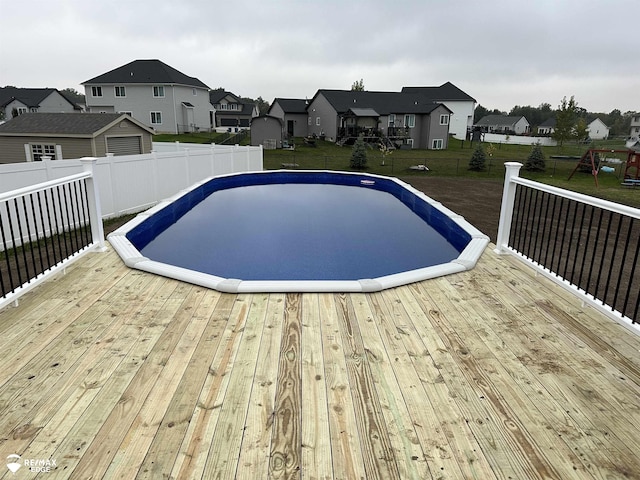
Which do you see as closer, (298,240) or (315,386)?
(315,386)

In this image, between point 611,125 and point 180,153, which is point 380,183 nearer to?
point 180,153

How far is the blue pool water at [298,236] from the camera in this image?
240 inches

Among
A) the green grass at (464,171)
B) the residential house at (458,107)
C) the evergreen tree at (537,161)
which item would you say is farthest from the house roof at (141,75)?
the evergreen tree at (537,161)

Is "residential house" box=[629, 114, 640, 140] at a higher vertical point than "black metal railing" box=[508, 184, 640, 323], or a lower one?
higher

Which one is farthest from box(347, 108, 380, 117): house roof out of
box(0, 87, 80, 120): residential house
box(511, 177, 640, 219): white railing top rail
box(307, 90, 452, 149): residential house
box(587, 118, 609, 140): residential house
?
box(587, 118, 609, 140): residential house

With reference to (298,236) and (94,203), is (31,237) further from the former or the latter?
(298,236)

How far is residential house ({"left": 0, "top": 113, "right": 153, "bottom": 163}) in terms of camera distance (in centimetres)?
1614

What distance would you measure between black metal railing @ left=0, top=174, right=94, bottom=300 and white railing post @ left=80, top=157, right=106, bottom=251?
1.8 inches

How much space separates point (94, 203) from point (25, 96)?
5203 cm

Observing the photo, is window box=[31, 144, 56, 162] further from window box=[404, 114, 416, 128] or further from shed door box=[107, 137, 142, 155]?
window box=[404, 114, 416, 128]

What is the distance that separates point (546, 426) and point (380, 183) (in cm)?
1168

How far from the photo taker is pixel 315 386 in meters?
2.34

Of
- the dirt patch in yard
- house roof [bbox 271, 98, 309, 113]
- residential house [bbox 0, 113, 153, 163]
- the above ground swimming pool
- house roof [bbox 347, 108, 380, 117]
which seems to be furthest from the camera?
house roof [bbox 271, 98, 309, 113]

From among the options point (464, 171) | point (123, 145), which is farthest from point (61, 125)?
point (464, 171)
